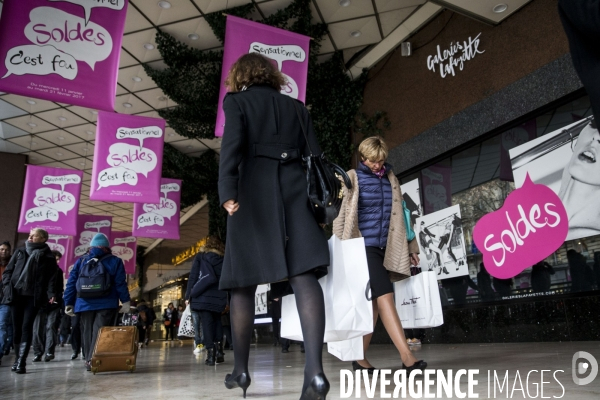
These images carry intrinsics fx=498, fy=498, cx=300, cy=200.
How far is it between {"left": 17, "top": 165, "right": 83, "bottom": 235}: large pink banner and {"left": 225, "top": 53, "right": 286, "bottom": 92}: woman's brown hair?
29.7 ft

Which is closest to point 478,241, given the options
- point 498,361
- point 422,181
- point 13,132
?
point 422,181

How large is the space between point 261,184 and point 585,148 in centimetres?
449

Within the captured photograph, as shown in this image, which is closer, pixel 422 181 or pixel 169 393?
pixel 169 393

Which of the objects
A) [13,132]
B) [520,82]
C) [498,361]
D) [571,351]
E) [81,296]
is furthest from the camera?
[13,132]

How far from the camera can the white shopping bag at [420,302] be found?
10.9ft

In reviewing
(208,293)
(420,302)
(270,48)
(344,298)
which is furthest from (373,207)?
(270,48)

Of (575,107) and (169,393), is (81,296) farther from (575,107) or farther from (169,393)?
(575,107)

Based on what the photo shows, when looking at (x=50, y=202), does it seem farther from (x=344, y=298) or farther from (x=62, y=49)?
(x=344, y=298)

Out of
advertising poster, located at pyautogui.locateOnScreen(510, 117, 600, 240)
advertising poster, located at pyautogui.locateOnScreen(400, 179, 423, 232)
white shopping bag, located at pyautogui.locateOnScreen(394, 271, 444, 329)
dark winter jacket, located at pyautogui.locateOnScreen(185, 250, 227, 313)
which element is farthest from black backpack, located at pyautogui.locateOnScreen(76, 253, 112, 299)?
advertising poster, located at pyautogui.locateOnScreen(510, 117, 600, 240)

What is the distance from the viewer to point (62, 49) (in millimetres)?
5168

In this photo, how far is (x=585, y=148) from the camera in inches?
211

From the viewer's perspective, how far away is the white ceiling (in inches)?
313

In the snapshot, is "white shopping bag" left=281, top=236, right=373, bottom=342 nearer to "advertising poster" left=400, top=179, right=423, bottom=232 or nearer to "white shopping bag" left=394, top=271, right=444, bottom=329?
"white shopping bag" left=394, top=271, right=444, bottom=329

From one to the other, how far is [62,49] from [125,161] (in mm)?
3208
